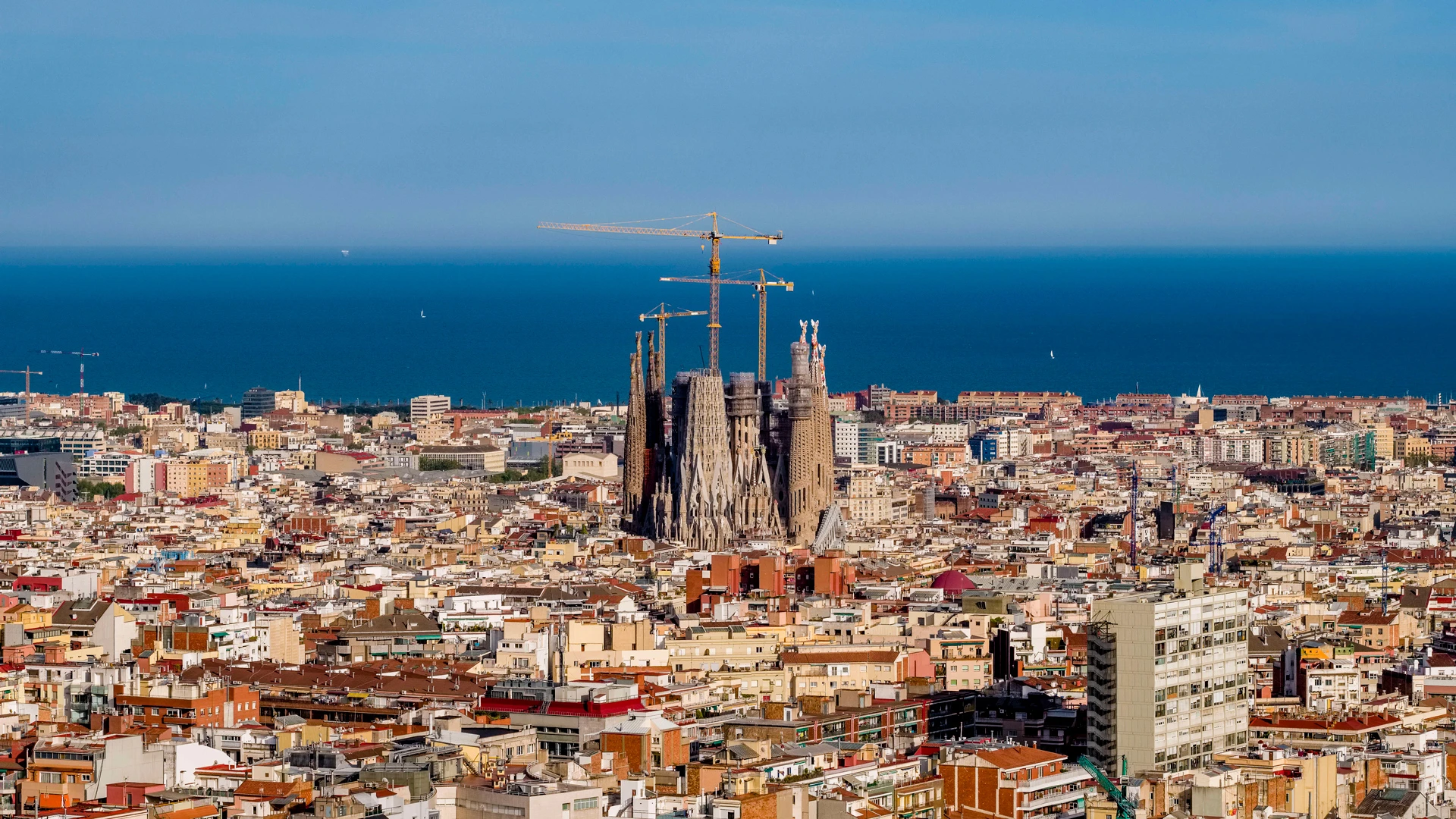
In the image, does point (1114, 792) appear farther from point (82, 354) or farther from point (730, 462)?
point (82, 354)

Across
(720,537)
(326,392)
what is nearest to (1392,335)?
(326,392)

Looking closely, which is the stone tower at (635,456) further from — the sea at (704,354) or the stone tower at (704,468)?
the sea at (704,354)

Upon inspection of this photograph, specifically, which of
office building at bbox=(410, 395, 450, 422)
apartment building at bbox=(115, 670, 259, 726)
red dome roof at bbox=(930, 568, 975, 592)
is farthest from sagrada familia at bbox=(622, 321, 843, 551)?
office building at bbox=(410, 395, 450, 422)

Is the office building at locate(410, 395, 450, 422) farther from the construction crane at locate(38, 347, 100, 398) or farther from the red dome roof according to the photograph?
the red dome roof

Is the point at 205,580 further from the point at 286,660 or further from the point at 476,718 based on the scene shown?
the point at 476,718

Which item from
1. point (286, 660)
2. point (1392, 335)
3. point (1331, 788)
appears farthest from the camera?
point (1392, 335)

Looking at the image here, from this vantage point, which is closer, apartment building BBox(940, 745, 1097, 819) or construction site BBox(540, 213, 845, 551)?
apartment building BBox(940, 745, 1097, 819)

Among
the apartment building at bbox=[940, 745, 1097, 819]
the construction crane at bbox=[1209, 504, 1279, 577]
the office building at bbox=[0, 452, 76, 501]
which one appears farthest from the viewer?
the office building at bbox=[0, 452, 76, 501]

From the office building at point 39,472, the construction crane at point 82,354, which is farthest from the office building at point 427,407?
the office building at point 39,472
